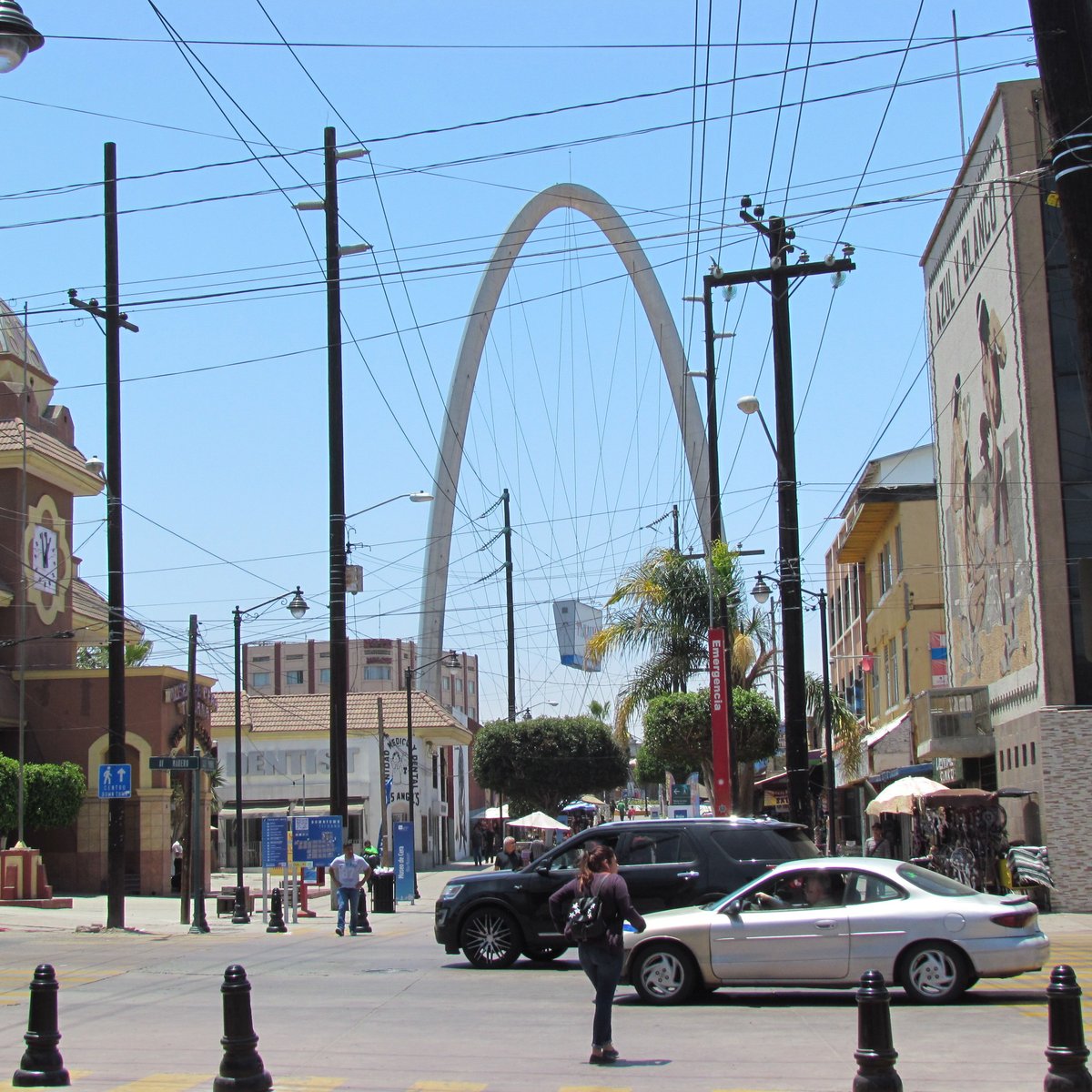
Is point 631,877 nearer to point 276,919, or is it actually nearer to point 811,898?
point 811,898

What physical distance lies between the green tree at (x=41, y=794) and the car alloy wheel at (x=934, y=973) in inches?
1062

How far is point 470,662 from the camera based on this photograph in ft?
509

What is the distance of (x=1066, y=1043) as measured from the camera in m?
8.58

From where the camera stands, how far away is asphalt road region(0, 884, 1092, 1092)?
10.2 meters

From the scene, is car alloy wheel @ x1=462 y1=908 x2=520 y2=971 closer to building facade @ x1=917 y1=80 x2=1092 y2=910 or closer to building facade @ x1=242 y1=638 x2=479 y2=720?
building facade @ x1=917 y1=80 x2=1092 y2=910

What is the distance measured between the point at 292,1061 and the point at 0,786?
2684 centimetres

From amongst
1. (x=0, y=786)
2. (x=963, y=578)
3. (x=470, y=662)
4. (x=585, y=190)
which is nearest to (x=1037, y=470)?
(x=963, y=578)

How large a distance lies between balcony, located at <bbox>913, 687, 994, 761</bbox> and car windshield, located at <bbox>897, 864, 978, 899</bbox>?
56.2ft

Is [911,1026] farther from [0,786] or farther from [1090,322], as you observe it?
[0,786]

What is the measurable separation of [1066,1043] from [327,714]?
58038 millimetres

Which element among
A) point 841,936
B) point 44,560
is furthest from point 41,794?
point 841,936

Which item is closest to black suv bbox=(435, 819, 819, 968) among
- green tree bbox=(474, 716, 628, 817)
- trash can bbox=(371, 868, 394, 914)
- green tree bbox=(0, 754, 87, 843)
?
trash can bbox=(371, 868, 394, 914)

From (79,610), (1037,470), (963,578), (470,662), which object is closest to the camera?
(1037,470)

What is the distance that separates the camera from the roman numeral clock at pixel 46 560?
133 ft
